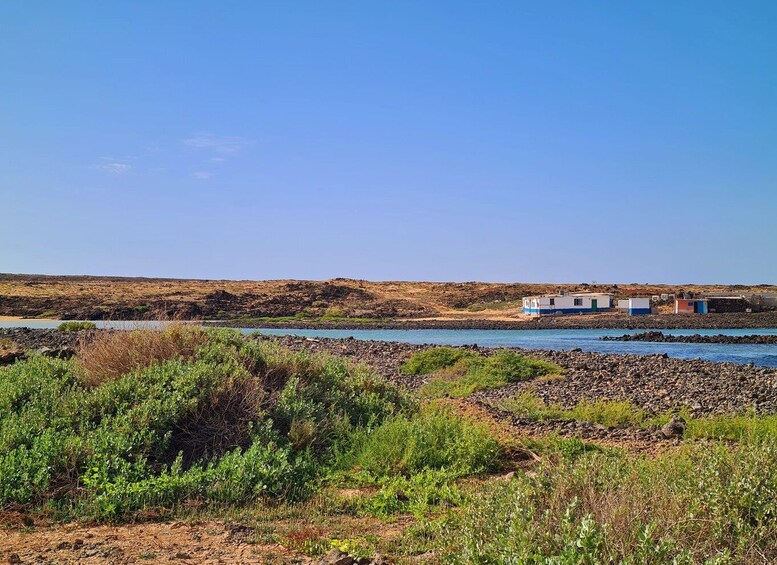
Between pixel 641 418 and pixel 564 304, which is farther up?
pixel 564 304

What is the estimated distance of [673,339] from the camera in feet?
130

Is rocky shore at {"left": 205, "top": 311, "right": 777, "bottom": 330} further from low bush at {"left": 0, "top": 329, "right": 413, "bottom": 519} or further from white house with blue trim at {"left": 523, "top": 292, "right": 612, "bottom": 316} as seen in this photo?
low bush at {"left": 0, "top": 329, "right": 413, "bottom": 519}

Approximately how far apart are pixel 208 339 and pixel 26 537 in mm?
4958

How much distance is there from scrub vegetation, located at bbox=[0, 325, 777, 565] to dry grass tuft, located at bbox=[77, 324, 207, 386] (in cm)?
3

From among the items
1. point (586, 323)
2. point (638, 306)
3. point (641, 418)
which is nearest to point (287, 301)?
point (586, 323)

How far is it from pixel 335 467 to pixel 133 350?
361cm

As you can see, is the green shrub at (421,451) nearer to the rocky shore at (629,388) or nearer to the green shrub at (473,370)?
the rocky shore at (629,388)

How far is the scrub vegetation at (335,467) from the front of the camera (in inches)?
169

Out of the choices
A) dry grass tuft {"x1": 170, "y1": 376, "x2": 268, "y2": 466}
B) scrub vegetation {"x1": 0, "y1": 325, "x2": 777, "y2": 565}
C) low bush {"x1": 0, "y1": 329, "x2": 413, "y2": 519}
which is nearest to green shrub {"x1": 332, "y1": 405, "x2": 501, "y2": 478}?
scrub vegetation {"x1": 0, "y1": 325, "x2": 777, "y2": 565}

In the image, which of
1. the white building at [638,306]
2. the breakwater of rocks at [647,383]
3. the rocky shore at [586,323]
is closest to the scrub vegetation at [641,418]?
the breakwater of rocks at [647,383]

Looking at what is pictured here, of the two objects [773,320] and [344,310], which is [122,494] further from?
[344,310]

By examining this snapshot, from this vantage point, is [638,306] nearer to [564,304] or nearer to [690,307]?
[690,307]

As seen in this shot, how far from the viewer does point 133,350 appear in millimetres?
9633

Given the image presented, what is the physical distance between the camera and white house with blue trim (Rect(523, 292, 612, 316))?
64.8 meters
